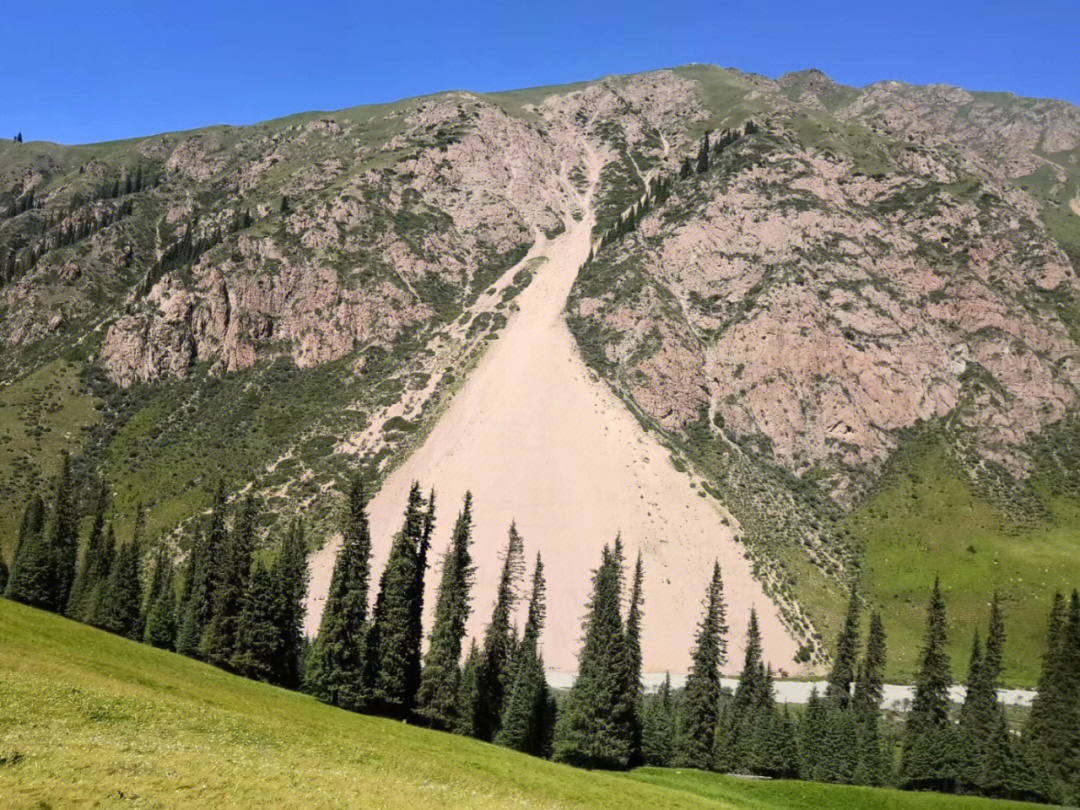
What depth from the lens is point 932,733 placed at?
70.2 m

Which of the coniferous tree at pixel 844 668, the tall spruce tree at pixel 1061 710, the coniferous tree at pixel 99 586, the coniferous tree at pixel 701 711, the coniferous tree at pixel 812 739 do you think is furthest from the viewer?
the coniferous tree at pixel 844 668

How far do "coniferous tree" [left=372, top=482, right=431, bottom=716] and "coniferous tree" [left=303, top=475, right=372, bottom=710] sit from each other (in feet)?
5.16

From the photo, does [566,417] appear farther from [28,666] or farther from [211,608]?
[28,666]

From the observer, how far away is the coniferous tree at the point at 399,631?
58094 millimetres

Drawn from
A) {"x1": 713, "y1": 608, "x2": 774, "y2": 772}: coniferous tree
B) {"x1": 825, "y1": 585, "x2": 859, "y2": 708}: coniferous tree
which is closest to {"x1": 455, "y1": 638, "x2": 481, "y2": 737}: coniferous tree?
{"x1": 713, "y1": 608, "x2": 774, "y2": 772}: coniferous tree

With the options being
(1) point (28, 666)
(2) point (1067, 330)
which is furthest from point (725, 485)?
(1) point (28, 666)

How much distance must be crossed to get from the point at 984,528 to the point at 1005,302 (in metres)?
64.6

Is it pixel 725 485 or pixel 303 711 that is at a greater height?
pixel 725 485

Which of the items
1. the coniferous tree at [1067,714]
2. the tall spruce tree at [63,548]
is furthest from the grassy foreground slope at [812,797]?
the tall spruce tree at [63,548]

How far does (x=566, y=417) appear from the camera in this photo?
14050cm

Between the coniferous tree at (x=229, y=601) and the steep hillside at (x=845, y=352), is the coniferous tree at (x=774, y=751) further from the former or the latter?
the coniferous tree at (x=229, y=601)

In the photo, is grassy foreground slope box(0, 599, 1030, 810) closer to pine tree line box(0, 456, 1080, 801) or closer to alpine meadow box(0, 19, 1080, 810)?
alpine meadow box(0, 19, 1080, 810)

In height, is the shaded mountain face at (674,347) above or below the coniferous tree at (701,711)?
above

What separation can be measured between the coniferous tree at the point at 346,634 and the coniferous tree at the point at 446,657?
5092 millimetres
